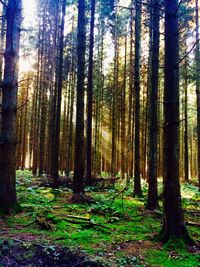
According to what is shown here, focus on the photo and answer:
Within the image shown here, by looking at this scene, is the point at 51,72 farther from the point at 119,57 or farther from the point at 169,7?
the point at 169,7

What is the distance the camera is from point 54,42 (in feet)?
66.1

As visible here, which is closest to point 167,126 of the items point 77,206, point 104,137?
point 77,206

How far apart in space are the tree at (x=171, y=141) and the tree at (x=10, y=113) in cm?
362

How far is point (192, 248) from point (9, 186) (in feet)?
13.9

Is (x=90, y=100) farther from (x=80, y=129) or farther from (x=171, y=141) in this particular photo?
(x=171, y=141)

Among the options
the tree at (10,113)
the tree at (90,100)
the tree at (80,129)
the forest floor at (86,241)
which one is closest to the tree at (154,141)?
the forest floor at (86,241)

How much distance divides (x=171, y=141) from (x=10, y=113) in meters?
3.92

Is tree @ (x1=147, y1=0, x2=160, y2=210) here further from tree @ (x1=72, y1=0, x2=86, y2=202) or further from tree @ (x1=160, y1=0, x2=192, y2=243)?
tree @ (x1=160, y1=0, x2=192, y2=243)

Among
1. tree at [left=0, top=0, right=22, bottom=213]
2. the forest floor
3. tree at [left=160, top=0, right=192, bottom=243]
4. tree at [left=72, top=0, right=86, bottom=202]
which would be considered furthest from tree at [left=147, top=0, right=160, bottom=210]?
tree at [left=0, top=0, right=22, bottom=213]

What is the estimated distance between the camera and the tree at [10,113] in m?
6.92

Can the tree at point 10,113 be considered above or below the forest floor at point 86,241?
above

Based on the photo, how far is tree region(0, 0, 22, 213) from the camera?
692 centimetres

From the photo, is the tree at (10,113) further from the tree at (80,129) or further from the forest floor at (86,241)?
the tree at (80,129)

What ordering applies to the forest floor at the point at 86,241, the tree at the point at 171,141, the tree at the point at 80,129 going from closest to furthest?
1. the forest floor at the point at 86,241
2. the tree at the point at 171,141
3. the tree at the point at 80,129
